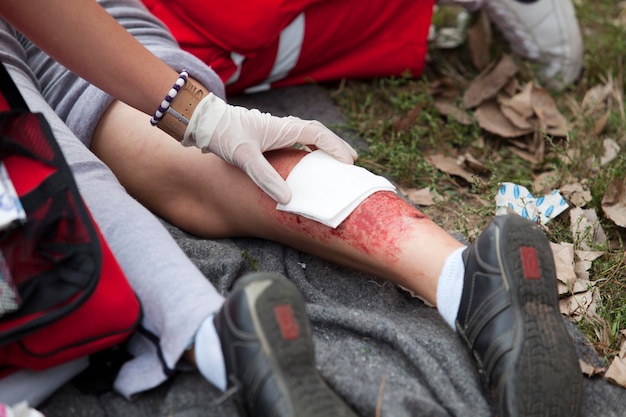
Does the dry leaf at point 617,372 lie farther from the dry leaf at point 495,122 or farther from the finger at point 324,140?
the dry leaf at point 495,122

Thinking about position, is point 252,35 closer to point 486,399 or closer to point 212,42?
point 212,42

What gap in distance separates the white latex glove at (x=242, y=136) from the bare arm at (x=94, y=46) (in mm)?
90

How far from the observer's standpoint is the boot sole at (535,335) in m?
1.13

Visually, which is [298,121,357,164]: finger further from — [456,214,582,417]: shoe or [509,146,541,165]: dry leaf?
[509,146,541,165]: dry leaf

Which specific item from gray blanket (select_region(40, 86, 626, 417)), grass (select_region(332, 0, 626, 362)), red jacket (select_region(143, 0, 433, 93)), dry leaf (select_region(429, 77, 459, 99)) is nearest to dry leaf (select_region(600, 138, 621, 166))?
grass (select_region(332, 0, 626, 362))

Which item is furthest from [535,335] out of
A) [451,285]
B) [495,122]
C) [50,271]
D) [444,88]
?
[444,88]

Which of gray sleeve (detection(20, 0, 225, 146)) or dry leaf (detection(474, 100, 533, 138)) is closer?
gray sleeve (detection(20, 0, 225, 146))

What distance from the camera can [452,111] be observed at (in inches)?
88.4

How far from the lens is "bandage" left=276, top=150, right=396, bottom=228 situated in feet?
4.53

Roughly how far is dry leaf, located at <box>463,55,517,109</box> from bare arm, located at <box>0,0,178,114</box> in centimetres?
113

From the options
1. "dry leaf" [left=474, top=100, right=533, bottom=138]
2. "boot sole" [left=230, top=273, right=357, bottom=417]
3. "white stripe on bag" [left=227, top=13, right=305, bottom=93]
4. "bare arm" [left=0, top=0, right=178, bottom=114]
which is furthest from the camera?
"dry leaf" [left=474, top=100, right=533, bottom=138]

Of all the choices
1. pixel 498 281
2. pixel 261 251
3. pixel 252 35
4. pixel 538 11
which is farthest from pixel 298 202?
pixel 538 11

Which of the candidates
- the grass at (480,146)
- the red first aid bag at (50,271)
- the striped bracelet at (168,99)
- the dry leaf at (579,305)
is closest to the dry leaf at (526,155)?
the grass at (480,146)

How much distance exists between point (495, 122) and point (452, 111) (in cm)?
13
